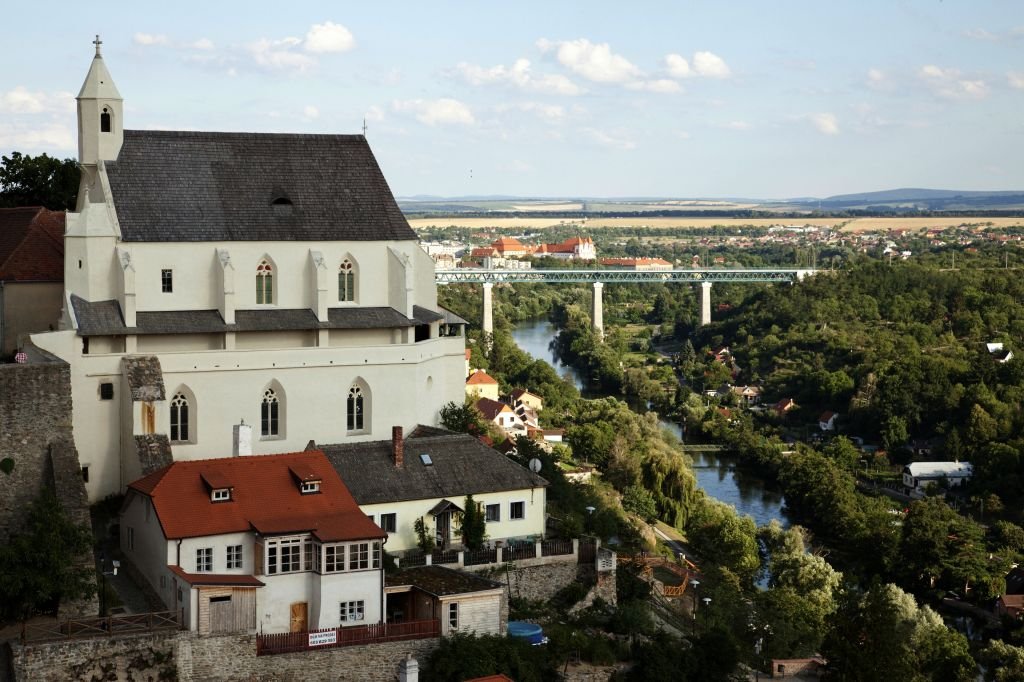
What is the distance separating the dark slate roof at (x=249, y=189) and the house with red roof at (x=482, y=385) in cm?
3728

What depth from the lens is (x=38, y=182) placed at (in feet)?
158

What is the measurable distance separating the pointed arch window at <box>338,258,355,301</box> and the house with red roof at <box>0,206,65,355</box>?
7.01 m

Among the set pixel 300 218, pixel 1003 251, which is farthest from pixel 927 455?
pixel 1003 251

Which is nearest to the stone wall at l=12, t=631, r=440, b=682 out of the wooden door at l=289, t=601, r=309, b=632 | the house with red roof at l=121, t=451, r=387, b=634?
the house with red roof at l=121, t=451, r=387, b=634

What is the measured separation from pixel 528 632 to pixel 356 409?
10.6 metres

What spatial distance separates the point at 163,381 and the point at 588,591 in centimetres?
1119

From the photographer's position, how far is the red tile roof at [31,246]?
38.3 metres

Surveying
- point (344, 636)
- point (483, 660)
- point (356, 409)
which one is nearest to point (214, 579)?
point (344, 636)

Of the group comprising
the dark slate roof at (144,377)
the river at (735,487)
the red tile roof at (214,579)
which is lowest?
the river at (735,487)

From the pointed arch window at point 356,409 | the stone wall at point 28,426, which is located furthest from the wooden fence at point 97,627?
the pointed arch window at point 356,409

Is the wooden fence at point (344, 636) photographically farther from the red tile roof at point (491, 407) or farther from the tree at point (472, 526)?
the red tile roof at point (491, 407)

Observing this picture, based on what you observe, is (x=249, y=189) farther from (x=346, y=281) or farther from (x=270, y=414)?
(x=270, y=414)

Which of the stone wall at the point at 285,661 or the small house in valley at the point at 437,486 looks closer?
the stone wall at the point at 285,661

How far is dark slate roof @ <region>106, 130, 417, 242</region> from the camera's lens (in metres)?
37.8
